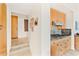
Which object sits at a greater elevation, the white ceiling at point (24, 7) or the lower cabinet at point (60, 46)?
the white ceiling at point (24, 7)

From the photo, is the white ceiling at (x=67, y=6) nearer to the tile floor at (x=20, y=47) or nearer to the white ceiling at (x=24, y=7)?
the white ceiling at (x=24, y=7)

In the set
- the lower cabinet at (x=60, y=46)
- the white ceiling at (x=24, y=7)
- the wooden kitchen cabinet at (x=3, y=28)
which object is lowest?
the lower cabinet at (x=60, y=46)

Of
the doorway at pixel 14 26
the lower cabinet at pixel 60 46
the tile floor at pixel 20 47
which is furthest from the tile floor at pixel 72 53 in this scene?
the doorway at pixel 14 26

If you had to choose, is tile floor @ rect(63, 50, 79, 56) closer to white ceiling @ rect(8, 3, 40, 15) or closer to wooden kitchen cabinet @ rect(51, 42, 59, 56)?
wooden kitchen cabinet @ rect(51, 42, 59, 56)

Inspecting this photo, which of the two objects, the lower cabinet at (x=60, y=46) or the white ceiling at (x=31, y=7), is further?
the lower cabinet at (x=60, y=46)

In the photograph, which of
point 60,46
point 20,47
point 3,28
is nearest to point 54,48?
point 60,46

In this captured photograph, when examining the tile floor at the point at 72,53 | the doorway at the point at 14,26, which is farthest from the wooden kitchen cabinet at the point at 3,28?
the tile floor at the point at 72,53

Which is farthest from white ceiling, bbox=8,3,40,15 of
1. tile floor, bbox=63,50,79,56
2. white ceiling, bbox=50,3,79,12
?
tile floor, bbox=63,50,79,56

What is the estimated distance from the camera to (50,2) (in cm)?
138

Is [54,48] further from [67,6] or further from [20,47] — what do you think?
[67,6]

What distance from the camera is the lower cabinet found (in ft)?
4.92

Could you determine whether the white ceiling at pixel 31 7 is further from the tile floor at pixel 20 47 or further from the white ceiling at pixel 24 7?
the tile floor at pixel 20 47

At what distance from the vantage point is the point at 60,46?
163cm

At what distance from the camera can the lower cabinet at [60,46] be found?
1500mm
